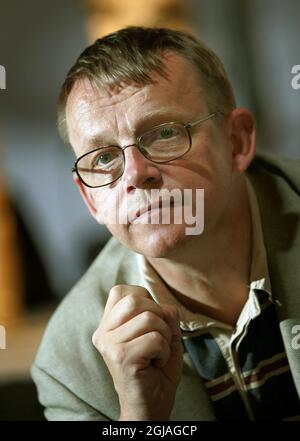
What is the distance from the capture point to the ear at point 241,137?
3.06 ft

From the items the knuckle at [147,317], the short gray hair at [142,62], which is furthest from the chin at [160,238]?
the short gray hair at [142,62]

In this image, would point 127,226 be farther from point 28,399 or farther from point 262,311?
point 28,399

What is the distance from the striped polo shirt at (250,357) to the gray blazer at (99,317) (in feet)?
0.07

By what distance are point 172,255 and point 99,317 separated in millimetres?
186

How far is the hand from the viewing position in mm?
794

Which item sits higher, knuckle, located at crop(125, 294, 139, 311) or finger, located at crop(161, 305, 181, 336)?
knuckle, located at crop(125, 294, 139, 311)

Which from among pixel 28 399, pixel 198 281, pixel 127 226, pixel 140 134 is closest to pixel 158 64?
pixel 140 134

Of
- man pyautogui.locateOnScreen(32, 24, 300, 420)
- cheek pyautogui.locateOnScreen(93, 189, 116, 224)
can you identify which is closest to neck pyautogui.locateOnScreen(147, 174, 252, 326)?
man pyautogui.locateOnScreen(32, 24, 300, 420)

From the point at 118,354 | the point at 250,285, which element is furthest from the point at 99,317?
the point at 250,285

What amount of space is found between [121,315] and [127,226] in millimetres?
146

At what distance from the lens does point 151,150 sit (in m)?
0.85

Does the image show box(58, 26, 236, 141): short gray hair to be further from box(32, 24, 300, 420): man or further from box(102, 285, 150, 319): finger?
box(102, 285, 150, 319): finger

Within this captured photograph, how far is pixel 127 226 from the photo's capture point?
0.87 meters

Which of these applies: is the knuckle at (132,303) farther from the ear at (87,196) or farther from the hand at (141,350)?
the ear at (87,196)
